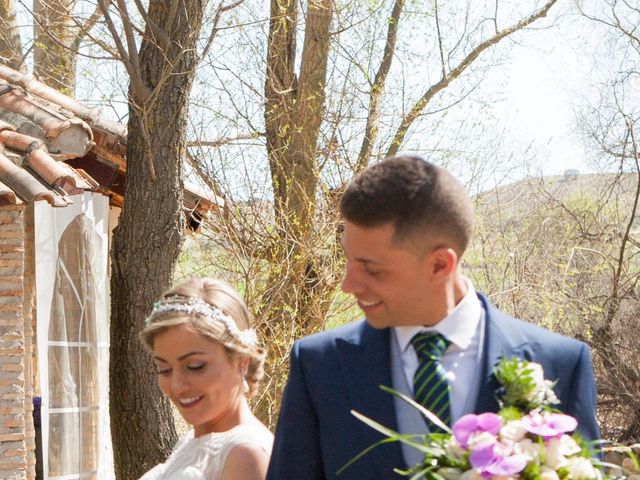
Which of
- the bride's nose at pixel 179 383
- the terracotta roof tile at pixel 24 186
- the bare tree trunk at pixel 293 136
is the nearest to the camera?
the bride's nose at pixel 179 383

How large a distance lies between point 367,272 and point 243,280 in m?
7.12

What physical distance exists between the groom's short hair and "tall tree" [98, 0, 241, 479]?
4604 millimetres

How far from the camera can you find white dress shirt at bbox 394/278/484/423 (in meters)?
2.23

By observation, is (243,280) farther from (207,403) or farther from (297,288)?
(207,403)

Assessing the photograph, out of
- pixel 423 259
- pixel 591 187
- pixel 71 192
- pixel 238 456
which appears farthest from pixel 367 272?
pixel 591 187

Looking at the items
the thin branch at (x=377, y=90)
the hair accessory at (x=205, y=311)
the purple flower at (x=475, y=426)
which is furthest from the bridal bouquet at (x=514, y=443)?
the thin branch at (x=377, y=90)

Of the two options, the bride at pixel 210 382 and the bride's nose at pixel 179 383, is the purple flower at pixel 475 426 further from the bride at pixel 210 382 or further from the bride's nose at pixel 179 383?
the bride's nose at pixel 179 383

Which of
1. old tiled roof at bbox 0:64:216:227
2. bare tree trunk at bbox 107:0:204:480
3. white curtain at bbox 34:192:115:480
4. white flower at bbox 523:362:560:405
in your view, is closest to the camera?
white flower at bbox 523:362:560:405

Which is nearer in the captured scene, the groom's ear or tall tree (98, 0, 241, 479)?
the groom's ear

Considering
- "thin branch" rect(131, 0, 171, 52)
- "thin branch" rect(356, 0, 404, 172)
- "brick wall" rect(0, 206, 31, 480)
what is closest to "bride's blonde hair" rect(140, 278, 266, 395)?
"thin branch" rect(131, 0, 171, 52)

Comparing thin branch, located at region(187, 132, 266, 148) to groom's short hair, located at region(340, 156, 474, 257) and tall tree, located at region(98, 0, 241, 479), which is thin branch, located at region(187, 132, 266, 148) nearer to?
tall tree, located at region(98, 0, 241, 479)

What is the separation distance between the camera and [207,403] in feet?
9.71

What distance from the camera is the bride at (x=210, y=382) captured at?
2924 mm

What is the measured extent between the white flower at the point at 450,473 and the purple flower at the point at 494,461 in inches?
1.6
